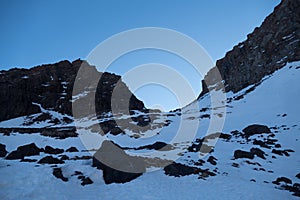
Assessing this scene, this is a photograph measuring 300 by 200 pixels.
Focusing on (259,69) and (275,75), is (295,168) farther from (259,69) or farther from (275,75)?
(259,69)

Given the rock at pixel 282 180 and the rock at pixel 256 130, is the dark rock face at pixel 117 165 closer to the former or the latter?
the rock at pixel 282 180

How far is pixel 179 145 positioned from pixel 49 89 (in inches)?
3110

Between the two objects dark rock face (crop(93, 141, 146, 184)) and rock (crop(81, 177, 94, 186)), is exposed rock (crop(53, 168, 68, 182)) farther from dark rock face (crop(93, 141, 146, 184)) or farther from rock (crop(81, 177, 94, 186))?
dark rock face (crop(93, 141, 146, 184))

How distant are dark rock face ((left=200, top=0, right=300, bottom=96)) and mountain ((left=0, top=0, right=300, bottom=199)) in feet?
1.49

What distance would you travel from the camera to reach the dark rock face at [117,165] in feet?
60.2

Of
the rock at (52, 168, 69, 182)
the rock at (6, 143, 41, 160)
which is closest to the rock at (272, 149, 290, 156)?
the rock at (52, 168, 69, 182)

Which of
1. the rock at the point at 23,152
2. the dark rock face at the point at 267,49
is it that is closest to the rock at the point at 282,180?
the rock at the point at 23,152

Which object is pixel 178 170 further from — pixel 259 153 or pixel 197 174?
pixel 259 153

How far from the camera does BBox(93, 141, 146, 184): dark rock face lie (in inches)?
722

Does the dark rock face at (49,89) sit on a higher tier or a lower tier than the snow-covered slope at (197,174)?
higher

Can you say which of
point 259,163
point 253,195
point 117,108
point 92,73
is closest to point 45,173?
point 253,195

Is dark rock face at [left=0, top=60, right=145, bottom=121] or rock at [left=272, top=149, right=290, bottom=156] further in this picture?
dark rock face at [left=0, top=60, right=145, bottom=121]

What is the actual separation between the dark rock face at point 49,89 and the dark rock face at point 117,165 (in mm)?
64948

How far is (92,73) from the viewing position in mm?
112688
